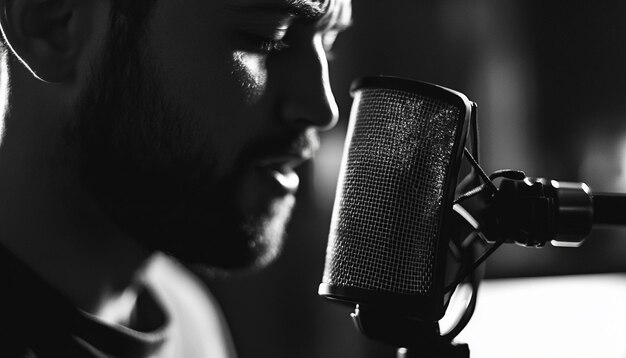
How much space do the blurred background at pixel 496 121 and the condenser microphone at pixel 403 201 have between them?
2.99ft

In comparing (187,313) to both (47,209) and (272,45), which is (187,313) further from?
(272,45)

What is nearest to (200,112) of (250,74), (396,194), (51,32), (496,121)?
(250,74)

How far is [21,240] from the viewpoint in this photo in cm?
82

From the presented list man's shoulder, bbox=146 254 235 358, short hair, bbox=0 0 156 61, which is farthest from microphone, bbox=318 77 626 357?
man's shoulder, bbox=146 254 235 358

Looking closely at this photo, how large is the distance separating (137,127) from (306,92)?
207mm

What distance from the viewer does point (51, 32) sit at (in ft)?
2.63

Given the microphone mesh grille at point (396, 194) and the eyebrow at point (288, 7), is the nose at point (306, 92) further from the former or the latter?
the microphone mesh grille at point (396, 194)

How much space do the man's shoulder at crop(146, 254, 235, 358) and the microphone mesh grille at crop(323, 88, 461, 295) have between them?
0.48 metres

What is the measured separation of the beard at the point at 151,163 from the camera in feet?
2.72

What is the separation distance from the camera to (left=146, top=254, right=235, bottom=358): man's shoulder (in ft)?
3.40

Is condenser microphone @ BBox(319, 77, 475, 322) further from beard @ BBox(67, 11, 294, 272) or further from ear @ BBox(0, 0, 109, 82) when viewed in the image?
ear @ BBox(0, 0, 109, 82)

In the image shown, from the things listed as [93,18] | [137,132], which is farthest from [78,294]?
[93,18]

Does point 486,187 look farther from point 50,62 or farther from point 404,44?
point 404,44

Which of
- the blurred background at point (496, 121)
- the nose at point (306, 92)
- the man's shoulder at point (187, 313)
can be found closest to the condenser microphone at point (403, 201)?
the nose at point (306, 92)
